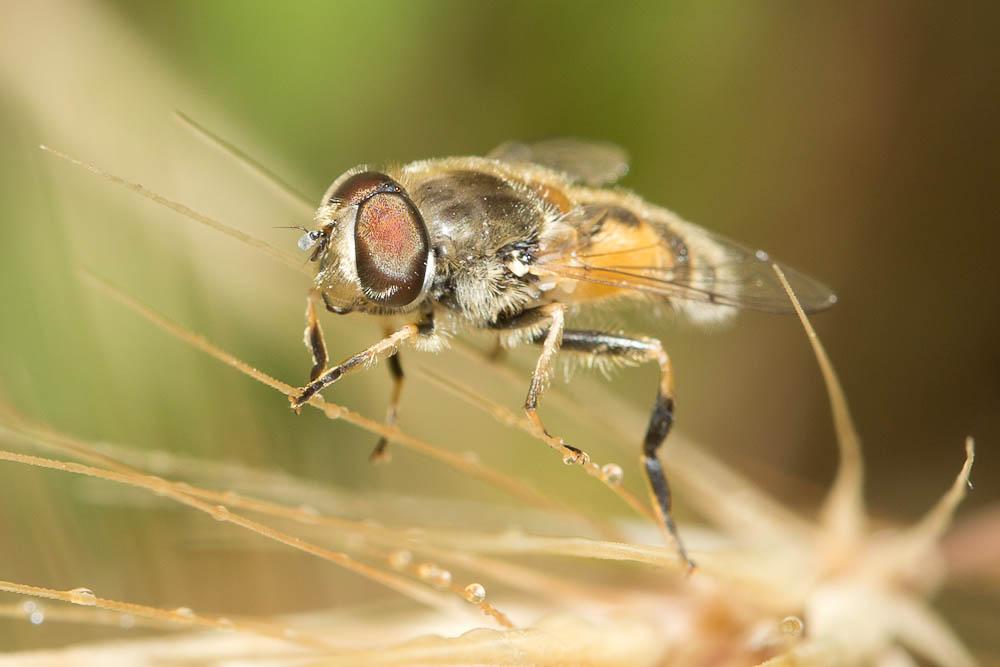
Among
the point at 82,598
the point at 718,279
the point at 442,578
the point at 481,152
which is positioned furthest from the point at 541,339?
the point at 481,152

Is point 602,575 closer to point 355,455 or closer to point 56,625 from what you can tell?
point 355,455

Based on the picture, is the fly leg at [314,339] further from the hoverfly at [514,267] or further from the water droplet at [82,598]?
the water droplet at [82,598]

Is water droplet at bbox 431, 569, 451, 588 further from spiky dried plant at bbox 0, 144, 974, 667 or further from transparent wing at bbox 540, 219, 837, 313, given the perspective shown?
transparent wing at bbox 540, 219, 837, 313

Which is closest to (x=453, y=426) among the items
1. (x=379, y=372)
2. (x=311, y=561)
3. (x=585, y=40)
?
(x=379, y=372)

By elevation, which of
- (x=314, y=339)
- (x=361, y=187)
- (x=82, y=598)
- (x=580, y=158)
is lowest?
(x=82, y=598)

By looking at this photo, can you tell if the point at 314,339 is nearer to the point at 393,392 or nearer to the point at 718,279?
the point at 393,392

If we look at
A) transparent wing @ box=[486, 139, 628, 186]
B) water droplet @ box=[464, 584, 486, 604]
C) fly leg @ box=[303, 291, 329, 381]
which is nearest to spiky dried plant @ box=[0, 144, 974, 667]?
water droplet @ box=[464, 584, 486, 604]
